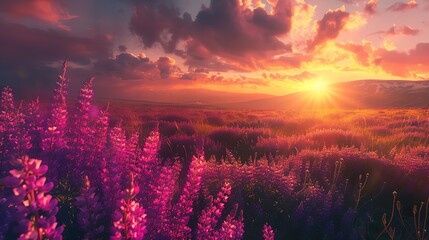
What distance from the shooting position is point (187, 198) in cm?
262

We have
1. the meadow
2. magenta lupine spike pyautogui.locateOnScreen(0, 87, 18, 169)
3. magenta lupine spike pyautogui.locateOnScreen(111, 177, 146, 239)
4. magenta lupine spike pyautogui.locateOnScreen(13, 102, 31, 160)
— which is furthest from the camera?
magenta lupine spike pyautogui.locateOnScreen(0, 87, 18, 169)

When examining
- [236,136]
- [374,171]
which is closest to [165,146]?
[236,136]

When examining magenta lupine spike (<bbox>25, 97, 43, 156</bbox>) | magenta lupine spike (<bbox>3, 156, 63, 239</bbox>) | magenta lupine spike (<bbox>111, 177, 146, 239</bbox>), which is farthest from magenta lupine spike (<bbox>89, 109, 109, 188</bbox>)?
magenta lupine spike (<bbox>3, 156, 63, 239</bbox>)

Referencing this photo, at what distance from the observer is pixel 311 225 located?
4.04 meters

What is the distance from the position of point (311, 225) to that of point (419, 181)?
2.79 metres

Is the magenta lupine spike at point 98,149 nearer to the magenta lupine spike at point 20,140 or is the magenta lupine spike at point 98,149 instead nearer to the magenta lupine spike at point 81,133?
the magenta lupine spike at point 81,133

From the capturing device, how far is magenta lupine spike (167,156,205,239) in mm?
2371

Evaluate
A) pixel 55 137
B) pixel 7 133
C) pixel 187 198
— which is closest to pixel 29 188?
pixel 187 198

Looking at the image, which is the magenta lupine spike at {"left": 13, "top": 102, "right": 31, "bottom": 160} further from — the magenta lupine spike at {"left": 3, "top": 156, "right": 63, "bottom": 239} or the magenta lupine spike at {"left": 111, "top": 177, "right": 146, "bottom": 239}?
the magenta lupine spike at {"left": 3, "top": 156, "right": 63, "bottom": 239}

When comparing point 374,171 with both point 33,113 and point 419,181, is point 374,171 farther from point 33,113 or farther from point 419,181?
point 33,113

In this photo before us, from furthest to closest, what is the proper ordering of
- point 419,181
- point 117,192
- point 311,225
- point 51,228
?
point 419,181
point 311,225
point 117,192
point 51,228

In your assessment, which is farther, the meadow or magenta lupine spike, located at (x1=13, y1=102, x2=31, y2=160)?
magenta lupine spike, located at (x1=13, y1=102, x2=31, y2=160)

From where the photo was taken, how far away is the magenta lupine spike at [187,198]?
2371 mm

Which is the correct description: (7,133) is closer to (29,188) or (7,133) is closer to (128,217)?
(128,217)
